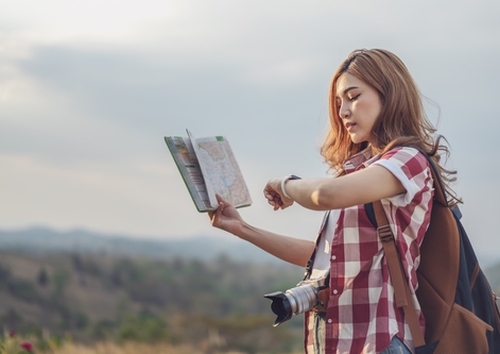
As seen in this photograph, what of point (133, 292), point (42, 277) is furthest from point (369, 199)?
point (133, 292)

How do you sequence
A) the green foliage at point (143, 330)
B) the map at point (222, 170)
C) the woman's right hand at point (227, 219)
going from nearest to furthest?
the map at point (222, 170), the woman's right hand at point (227, 219), the green foliage at point (143, 330)

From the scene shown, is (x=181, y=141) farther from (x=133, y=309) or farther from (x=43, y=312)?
(x=133, y=309)

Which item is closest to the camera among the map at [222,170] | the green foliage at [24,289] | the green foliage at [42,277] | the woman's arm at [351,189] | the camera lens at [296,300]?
the woman's arm at [351,189]

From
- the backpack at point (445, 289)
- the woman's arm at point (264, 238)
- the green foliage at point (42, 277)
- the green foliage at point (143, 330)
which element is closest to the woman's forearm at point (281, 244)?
the woman's arm at point (264, 238)

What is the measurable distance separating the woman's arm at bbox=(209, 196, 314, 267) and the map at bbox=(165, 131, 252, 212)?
61 millimetres

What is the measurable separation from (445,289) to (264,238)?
968mm

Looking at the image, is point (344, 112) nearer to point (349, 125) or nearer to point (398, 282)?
point (349, 125)

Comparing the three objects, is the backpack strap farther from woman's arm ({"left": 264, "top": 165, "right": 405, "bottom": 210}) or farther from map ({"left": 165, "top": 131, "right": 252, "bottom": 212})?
map ({"left": 165, "top": 131, "right": 252, "bottom": 212})

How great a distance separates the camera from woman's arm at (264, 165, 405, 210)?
2.12m

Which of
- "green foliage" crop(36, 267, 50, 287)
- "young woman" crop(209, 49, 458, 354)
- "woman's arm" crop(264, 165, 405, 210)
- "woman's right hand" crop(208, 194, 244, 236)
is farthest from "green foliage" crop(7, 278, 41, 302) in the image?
"woman's arm" crop(264, 165, 405, 210)

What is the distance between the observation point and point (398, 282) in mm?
2225

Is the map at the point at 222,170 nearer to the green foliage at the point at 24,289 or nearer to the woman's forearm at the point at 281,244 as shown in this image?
the woman's forearm at the point at 281,244

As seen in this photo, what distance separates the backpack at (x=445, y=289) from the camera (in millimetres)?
2223

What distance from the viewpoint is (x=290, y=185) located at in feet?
7.69
